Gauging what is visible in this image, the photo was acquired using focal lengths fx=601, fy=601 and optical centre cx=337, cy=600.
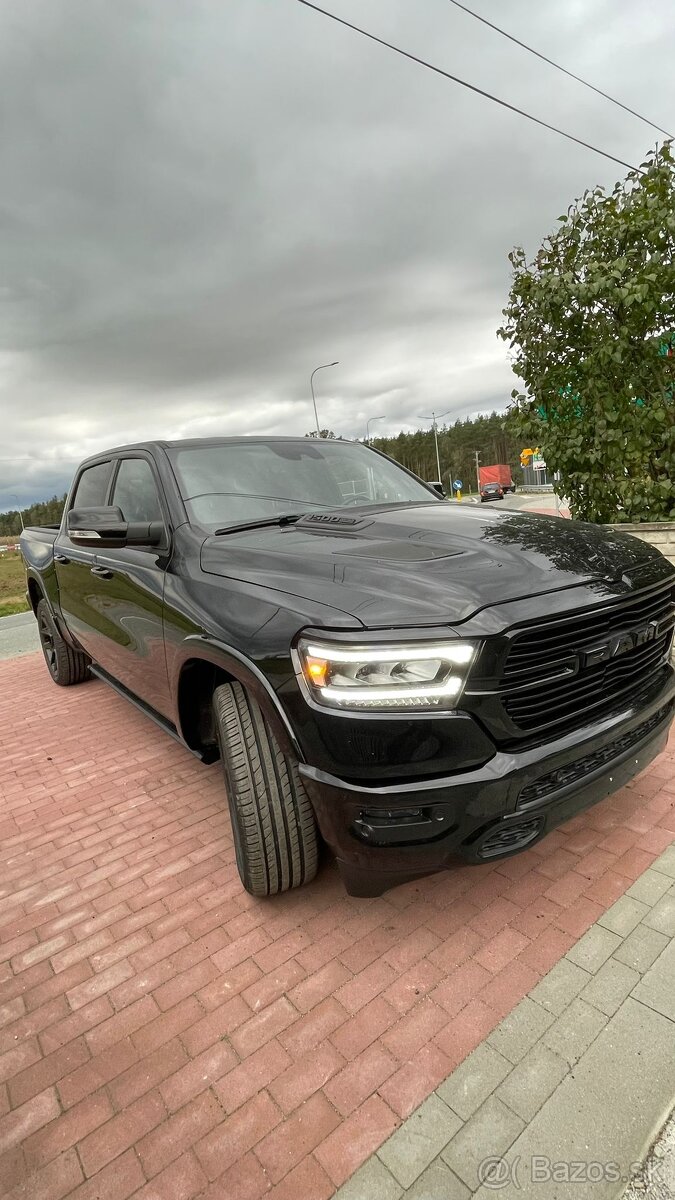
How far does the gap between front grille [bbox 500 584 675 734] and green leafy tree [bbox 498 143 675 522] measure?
340 cm

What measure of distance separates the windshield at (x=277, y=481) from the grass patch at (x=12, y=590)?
298 inches

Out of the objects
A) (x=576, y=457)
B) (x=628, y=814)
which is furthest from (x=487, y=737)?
(x=576, y=457)

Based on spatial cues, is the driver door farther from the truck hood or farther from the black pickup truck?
the truck hood

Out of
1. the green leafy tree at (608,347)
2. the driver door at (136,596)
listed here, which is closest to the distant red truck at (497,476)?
the green leafy tree at (608,347)

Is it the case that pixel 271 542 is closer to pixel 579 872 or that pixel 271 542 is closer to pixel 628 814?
pixel 579 872

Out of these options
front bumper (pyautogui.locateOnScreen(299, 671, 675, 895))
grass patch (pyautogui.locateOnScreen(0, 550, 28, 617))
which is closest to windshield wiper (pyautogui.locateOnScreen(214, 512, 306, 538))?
front bumper (pyautogui.locateOnScreen(299, 671, 675, 895))

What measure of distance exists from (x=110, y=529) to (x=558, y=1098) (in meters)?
2.56

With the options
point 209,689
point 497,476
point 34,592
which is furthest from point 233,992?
point 497,476

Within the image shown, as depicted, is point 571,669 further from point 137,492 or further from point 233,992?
point 137,492

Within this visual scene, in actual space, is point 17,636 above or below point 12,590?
above

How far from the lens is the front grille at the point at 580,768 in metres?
1.85

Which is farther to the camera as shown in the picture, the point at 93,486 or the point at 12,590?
the point at 12,590

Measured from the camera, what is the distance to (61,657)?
5.65m

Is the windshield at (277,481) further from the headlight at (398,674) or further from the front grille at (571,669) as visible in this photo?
the front grille at (571,669)
